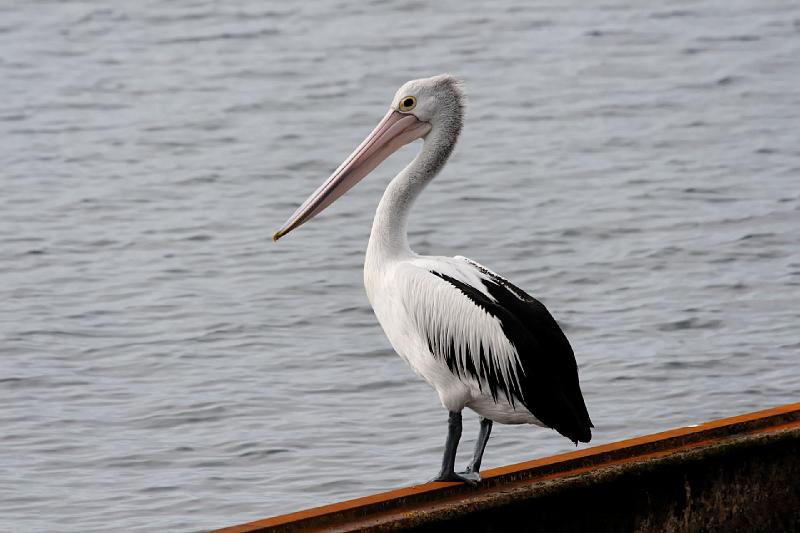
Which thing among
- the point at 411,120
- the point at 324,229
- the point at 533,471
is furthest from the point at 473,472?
the point at 324,229

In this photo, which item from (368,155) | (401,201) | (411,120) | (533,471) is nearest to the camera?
(533,471)

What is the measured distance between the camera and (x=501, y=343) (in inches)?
170

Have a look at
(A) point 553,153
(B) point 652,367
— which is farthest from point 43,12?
(B) point 652,367

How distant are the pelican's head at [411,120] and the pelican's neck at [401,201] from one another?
0.05 metres

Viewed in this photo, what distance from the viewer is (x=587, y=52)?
1530cm

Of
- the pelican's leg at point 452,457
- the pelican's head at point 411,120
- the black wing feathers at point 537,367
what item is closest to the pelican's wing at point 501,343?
the black wing feathers at point 537,367

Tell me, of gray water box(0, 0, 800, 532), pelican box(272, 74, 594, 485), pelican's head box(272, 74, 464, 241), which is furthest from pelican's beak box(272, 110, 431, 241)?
gray water box(0, 0, 800, 532)

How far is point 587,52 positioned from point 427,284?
11.2 m

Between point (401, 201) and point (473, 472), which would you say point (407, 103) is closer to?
point (401, 201)

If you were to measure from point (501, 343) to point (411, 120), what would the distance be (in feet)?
2.82

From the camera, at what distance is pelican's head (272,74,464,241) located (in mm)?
4809

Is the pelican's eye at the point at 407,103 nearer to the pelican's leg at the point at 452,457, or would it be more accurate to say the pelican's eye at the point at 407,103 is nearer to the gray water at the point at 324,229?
the pelican's leg at the point at 452,457

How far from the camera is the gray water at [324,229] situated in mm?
6590

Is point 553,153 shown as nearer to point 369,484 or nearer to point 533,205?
point 533,205
